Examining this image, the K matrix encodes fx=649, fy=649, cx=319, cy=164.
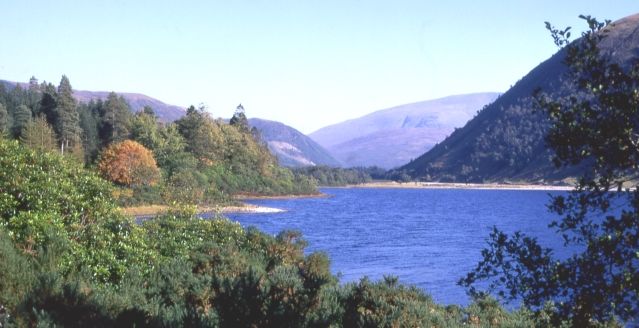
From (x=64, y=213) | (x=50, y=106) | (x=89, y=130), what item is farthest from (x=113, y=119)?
(x=64, y=213)

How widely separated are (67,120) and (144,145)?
42.2 ft

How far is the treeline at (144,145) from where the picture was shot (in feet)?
297

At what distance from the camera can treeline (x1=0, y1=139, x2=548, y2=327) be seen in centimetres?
964

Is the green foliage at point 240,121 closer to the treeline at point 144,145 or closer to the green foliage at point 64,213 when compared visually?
the treeline at point 144,145

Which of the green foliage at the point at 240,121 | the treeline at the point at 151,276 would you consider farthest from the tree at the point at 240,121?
the treeline at the point at 151,276

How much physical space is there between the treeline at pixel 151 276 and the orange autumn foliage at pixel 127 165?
213 feet

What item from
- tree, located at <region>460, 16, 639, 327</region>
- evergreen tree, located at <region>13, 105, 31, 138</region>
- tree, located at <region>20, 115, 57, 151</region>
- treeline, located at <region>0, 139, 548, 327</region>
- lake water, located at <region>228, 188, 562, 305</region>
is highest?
evergreen tree, located at <region>13, 105, 31, 138</region>

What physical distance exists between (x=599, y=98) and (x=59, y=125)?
357ft

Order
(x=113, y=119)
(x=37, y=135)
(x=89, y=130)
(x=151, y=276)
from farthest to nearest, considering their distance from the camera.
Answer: (x=113, y=119)
(x=89, y=130)
(x=37, y=135)
(x=151, y=276)

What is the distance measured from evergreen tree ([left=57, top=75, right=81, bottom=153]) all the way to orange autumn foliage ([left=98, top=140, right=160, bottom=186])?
14.3m

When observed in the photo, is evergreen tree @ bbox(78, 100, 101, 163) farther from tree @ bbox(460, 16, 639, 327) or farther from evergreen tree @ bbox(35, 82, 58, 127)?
tree @ bbox(460, 16, 639, 327)

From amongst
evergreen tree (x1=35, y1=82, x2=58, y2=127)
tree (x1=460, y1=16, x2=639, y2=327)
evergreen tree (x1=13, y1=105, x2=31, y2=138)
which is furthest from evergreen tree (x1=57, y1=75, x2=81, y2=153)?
tree (x1=460, y1=16, x2=639, y2=327)

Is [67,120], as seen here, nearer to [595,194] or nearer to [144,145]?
[144,145]

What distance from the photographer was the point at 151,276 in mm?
15883
